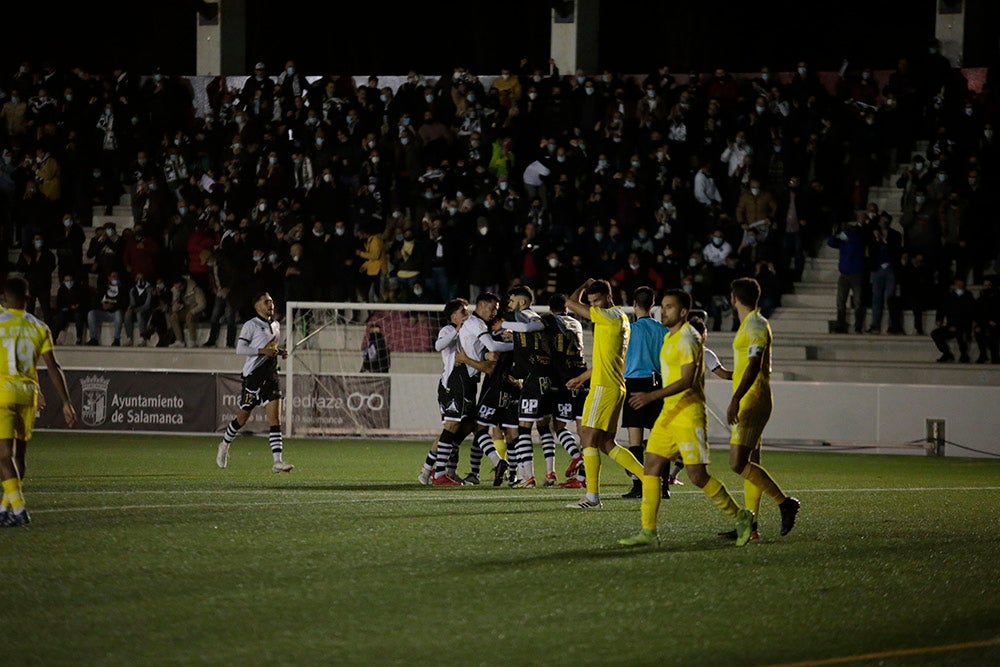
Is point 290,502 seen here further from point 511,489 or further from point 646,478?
point 646,478

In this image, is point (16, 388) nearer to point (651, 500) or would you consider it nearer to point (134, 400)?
point (651, 500)

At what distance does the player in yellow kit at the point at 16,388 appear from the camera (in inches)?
433

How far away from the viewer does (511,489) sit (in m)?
15.3

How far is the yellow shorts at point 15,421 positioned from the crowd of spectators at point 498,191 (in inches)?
525

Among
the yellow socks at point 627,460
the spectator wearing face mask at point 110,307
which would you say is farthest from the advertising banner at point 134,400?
the yellow socks at point 627,460

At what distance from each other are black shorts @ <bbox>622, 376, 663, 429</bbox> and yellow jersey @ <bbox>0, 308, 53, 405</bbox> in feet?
18.7

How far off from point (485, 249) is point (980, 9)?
11903 millimetres

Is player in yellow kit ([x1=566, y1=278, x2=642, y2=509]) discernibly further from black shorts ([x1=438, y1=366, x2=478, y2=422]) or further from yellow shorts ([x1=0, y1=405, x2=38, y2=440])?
yellow shorts ([x1=0, y1=405, x2=38, y2=440])

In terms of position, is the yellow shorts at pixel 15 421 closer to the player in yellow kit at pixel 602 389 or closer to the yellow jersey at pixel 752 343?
the player in yellow kit at pixel 602 389

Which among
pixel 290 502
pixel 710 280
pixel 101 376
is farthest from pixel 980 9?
pixel 290 502


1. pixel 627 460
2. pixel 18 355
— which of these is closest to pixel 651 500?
pixel 627 460

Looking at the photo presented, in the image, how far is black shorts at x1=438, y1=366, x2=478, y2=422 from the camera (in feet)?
51.8

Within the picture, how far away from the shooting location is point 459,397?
15.8m

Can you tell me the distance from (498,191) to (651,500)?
56.6 feet
